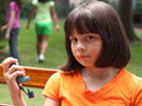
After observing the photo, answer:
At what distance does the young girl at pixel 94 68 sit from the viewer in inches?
63.7

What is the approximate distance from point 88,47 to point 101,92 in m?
0.27

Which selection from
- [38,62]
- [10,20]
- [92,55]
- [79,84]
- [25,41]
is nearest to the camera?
[92,55]

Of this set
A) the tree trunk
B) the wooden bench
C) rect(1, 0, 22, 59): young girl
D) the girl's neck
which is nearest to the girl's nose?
the girl's neck

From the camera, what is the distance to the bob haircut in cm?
161

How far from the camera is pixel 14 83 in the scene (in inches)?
67.1

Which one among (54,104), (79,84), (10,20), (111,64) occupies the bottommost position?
(10,20)

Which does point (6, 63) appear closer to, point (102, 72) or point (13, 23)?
point (102, 72)

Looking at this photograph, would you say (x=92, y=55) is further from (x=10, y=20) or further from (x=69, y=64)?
(x=10, y=20)

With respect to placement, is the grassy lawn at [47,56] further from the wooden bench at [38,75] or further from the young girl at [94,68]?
the young girl at [94,68]

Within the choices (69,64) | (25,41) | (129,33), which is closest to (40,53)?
(25,41)

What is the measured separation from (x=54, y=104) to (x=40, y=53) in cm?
569

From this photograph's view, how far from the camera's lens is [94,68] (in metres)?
1.78

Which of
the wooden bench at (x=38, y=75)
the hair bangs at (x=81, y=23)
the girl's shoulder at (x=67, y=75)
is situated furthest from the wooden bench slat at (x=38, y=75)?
the hair bangs at (x=81, y=23)

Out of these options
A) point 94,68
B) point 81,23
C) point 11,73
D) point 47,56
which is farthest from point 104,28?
point 47,56
